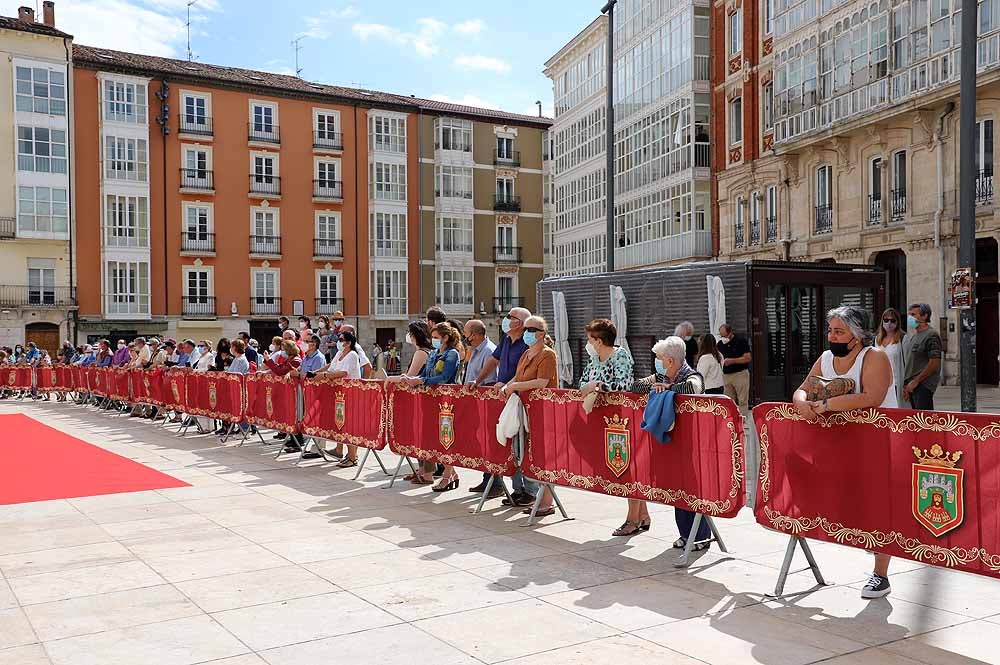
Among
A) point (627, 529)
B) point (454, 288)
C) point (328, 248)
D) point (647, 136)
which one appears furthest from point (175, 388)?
point (454, 288)

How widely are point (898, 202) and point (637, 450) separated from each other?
2371 cm

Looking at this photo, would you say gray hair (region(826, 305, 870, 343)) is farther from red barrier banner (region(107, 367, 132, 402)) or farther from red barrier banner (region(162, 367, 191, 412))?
red barrier banner (region(107, 367, 132, 402))

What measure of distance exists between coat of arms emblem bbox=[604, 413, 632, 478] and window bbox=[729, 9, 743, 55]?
103 feet

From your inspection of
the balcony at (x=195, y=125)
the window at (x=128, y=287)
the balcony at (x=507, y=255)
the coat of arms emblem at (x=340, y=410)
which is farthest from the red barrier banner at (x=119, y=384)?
the balcony at (x=507, y=255)

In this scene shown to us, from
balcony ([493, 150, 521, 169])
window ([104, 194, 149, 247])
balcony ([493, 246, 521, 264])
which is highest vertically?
balcony ([493, 150, 521, 169])

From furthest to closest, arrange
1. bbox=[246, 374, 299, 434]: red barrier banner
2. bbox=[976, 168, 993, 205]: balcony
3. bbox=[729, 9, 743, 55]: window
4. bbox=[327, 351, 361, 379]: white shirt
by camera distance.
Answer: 1. bbox=[729, 9, 743, 55]: window
2. bbox=[976, 168, 993, 205]: balcony
3. bbox=[246, 374, 299, 434]: red barrier banner
4. bbox=[327, 351, 361, 379]: white shirt

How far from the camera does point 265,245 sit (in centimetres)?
5459

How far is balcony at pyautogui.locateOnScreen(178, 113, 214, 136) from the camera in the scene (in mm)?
51938

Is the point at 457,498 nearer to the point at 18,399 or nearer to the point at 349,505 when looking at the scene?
the point at 349,505

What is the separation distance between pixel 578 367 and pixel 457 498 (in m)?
13.5

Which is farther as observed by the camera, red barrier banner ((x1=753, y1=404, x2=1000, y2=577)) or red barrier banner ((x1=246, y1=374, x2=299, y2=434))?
red barrier banner ((x1=246, y1=374, x2=299, y2=434))

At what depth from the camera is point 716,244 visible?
37.2 metres

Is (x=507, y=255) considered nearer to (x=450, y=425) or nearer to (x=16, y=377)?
(x=16, y=377)

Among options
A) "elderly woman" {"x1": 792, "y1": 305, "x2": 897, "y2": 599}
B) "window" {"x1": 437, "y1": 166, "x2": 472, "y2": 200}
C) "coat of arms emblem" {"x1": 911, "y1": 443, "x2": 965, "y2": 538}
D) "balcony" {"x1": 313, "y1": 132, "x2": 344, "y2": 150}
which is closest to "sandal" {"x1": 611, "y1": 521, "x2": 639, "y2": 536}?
"elderly woman" {"x1": 792, "y1": 305, "x2": 897, "y2": 599}
